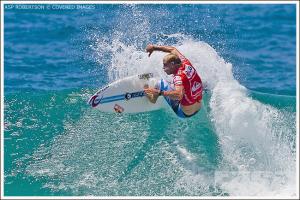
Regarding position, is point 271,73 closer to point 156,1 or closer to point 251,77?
point 251,77

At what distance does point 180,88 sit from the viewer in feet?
36.9

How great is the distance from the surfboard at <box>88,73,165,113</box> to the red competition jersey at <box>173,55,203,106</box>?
1214 millimetres

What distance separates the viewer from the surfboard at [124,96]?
12.6m

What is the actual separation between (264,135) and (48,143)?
442 centimetres

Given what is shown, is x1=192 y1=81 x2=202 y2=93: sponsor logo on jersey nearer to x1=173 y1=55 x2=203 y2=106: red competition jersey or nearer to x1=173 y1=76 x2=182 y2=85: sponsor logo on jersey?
x1=173 y1=55 x2=203 y2=106: red competition jersey

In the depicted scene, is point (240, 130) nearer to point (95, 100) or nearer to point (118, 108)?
point (118, 108)

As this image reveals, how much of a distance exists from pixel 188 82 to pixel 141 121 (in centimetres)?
169

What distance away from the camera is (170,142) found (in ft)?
38.7

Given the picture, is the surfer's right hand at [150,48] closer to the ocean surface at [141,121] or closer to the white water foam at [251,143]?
the ocean surface at [141,121]

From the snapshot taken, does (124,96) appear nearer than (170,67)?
No

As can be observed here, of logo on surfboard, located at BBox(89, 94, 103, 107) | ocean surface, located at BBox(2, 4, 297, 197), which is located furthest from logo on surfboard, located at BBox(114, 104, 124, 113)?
logo on surfboard, located at BBox(89, 94, 103, 107)

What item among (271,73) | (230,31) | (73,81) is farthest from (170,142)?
(230,31)

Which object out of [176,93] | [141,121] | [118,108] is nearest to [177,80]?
[176,93]

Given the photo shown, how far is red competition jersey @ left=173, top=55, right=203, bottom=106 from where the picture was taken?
11.4 meters
